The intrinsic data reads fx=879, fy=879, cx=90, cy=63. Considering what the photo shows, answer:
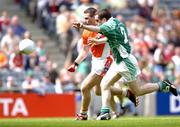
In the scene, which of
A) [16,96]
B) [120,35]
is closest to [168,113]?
[16,96]

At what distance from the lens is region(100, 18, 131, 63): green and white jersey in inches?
709

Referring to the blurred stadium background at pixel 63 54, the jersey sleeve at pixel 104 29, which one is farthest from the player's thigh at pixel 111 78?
the blurred stadium background at pixel 63 54

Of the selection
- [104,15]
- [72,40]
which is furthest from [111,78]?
[72,40]

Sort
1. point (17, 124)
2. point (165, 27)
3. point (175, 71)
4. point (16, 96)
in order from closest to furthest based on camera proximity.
Answer: point (17, 124) → point (16, 96) → point (175, 71) → point (165, 27)

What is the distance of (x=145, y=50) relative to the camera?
102ft

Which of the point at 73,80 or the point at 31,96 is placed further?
the point at 73,80

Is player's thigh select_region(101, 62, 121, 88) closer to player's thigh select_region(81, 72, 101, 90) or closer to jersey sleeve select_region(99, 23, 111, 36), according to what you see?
player's thigh select_region(81, 72, 101, 90)

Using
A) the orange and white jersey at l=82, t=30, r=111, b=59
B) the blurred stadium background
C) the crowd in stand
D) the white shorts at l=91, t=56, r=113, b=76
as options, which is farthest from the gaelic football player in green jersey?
the crowd in stand

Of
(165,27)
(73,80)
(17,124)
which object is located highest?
(165,27)

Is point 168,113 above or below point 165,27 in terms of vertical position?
below

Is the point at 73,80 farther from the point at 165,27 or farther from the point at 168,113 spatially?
the point at 165,27

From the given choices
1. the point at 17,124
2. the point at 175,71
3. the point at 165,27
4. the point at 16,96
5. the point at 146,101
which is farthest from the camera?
the point at 165,27

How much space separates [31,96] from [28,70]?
3.85ft

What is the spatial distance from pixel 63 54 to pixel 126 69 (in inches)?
519
